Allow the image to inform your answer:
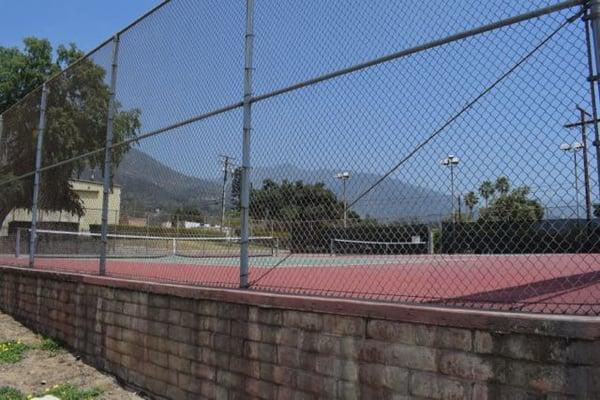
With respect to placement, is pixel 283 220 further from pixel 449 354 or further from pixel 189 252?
pixel 189 252

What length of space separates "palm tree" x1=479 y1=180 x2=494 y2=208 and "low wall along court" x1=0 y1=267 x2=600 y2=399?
0.79m

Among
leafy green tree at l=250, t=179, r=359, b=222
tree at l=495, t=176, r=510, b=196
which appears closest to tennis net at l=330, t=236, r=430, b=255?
leafy green tree at l=250, t=179, r=359, b=222

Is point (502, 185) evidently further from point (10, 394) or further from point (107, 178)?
point (107, 178)

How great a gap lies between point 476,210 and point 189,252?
16.3ft

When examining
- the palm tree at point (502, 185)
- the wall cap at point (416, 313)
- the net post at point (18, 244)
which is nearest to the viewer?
the wall cap at point (416, 313)

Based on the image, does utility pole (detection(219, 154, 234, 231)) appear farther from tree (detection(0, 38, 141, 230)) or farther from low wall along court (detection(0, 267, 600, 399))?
tree (detection(0, 38, 141, 230))

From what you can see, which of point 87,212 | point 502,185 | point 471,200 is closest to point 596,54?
point 502,185

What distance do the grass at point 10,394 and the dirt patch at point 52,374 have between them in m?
0.12

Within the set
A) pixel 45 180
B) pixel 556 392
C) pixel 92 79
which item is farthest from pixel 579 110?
pixel 45 180

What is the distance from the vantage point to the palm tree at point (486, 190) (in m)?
3.74

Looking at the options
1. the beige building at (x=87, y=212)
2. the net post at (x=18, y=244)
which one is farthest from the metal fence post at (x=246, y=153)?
the net post at (x=18, y=244)

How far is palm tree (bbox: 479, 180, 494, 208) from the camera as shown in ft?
12.3

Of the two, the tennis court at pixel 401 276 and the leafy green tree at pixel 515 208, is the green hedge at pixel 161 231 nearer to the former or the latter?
the tennis court at pixel 401 276

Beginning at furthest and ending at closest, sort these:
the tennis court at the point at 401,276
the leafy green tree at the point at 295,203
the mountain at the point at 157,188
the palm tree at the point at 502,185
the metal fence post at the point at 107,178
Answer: the metal fence post at the point at 107,178
the mountain at the point at 157,188
the tennis court at the point at 401,276
the leafy green tree at the point at 295,203
the palm tree at the point at 502,185
